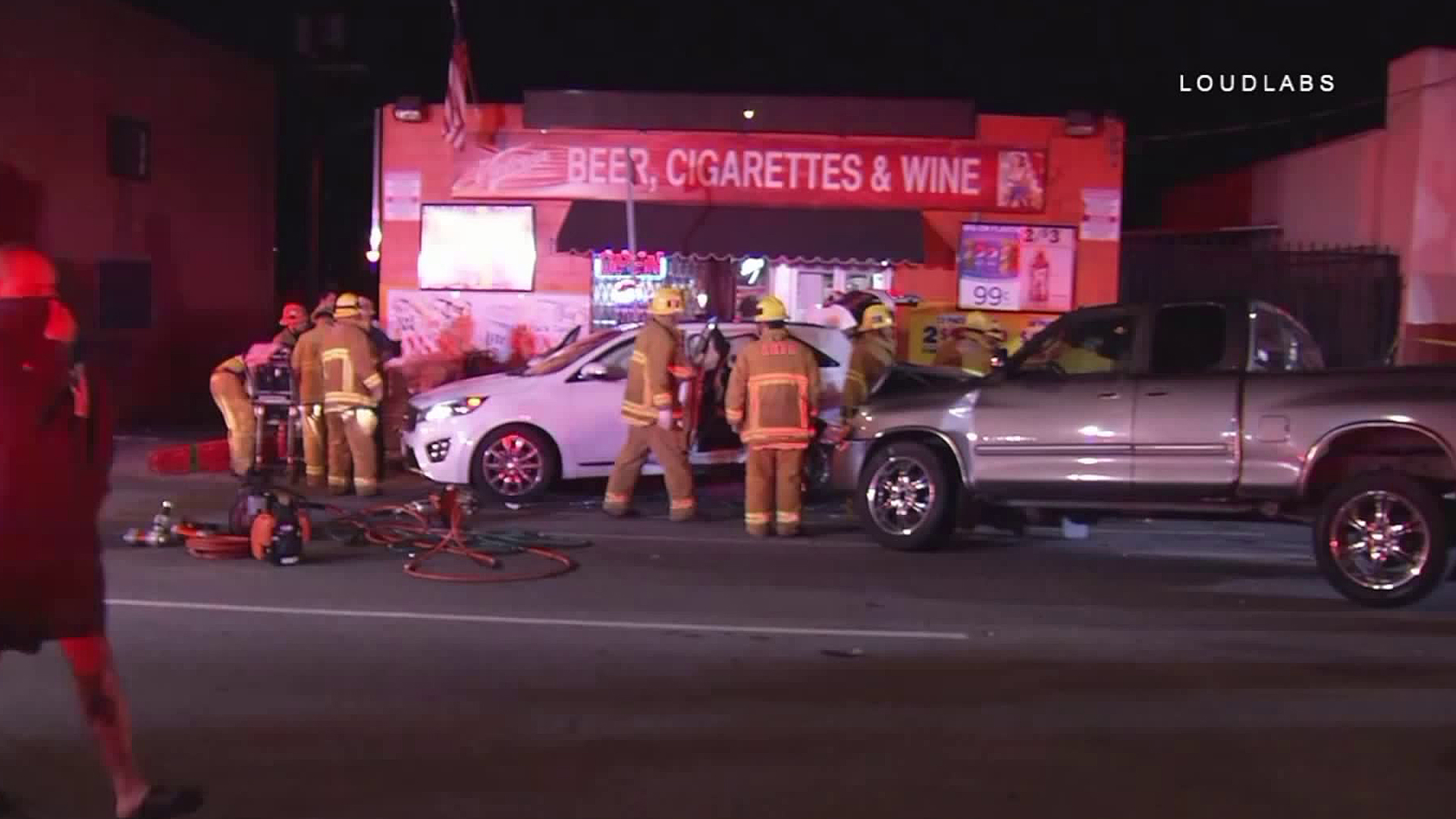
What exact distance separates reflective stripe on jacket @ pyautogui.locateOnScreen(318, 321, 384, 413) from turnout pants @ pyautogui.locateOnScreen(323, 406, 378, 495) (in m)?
0.10

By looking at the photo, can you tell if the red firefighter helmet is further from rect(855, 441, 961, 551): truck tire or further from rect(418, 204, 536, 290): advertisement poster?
rect(418, 204, 536, 290): advertisement poster

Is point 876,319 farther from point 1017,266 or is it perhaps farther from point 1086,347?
point 1017,266

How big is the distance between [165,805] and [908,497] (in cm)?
682

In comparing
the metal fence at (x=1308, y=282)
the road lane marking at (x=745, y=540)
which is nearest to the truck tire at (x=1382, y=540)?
the road lane marking at (x=745, y=540)

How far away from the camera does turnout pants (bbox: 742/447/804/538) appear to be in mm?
11508

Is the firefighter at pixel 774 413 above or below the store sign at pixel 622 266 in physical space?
below

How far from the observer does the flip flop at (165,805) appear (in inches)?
198

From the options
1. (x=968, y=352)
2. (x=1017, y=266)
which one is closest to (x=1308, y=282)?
(x=1017, y=266)

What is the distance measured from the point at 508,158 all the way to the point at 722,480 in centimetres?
529

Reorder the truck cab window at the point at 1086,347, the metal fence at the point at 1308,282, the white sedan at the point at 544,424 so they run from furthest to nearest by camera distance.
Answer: the metal fence at the point at 1308,282
the white sedan at the point at 544,424
the truck cab window at the point at 1086,347

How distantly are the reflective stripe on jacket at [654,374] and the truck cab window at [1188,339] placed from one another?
3.71 metres

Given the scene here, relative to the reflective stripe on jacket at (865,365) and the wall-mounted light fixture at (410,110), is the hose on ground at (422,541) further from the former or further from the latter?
the wall-mounted light fixture at (410,110)

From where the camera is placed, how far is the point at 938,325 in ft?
59.2

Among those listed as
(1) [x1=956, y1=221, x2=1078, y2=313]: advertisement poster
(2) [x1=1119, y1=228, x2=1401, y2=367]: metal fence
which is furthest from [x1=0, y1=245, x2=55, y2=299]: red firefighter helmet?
(2) [x1=1119, y1=228, x2=1401, y2=367]: metal fence
